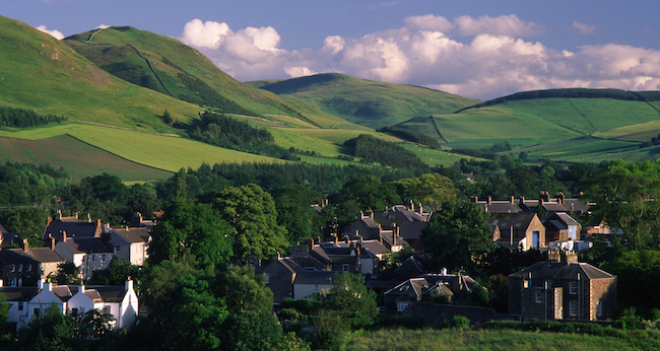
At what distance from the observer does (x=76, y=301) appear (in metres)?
53.6

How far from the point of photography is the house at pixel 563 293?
4900 cm

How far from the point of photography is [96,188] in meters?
139

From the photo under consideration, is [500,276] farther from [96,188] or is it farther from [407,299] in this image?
[96,188]

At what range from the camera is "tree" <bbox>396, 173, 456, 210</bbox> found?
409 ft

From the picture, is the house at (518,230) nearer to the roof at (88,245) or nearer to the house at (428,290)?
the house at (428,290)

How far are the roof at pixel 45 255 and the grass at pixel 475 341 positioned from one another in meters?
31.6

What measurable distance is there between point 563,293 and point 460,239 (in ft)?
44.6

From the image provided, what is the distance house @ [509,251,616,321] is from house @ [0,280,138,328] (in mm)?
26054

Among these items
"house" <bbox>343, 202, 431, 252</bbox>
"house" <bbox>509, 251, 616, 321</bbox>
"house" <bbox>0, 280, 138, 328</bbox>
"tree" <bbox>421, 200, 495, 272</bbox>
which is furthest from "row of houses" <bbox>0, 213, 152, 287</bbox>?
"house" <bbox>509, 251, 616, 321</bbox>

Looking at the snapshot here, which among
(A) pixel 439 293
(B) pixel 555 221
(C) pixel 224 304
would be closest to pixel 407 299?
(A) pixel 439 293

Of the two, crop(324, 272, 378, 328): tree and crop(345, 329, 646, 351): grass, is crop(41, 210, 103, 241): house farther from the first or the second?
crop(345, 329, 646, 351): grass

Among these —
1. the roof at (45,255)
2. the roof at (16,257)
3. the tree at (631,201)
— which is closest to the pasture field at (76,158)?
the roof at (45,255)

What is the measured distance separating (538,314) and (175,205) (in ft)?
107

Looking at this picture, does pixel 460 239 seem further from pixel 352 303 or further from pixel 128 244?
pixel 128 244
